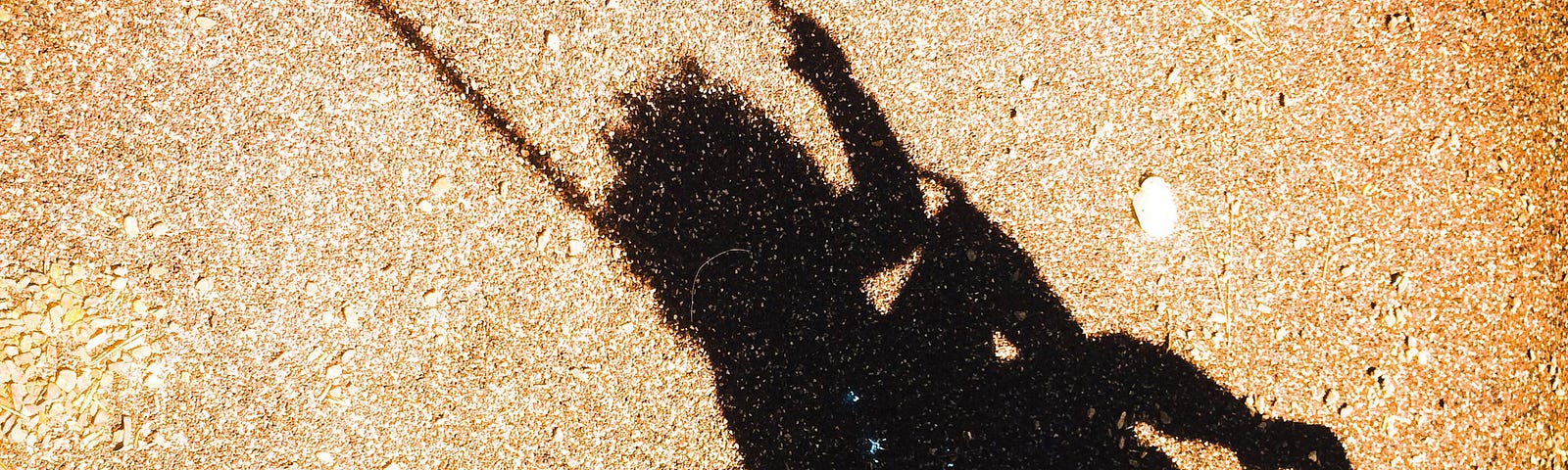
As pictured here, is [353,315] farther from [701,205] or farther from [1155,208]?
[1155,208]

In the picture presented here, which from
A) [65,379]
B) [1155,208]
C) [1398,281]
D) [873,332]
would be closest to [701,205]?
[873,332]

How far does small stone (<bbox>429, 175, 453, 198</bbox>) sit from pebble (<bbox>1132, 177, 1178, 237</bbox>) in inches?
81.7

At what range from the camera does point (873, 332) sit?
92.3 inches

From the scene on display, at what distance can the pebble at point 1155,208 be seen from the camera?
7.66ft

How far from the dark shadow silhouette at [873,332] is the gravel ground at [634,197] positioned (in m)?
0.05

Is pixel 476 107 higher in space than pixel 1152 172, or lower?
lower

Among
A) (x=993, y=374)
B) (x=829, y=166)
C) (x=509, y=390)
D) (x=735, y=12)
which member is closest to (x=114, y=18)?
(x=509, y=390)

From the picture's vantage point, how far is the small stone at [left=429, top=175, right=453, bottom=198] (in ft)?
7.63

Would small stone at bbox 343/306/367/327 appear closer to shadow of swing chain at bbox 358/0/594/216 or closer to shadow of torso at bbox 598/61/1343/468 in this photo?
shadow of swing chain at bbox 358/0/594/216

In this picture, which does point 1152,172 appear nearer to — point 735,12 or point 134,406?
point 735,12

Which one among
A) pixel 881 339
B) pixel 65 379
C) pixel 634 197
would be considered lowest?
pixel 65 379

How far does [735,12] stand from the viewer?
2410 mm

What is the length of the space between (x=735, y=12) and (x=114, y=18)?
1857 mm

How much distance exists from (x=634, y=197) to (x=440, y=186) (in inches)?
23.0
